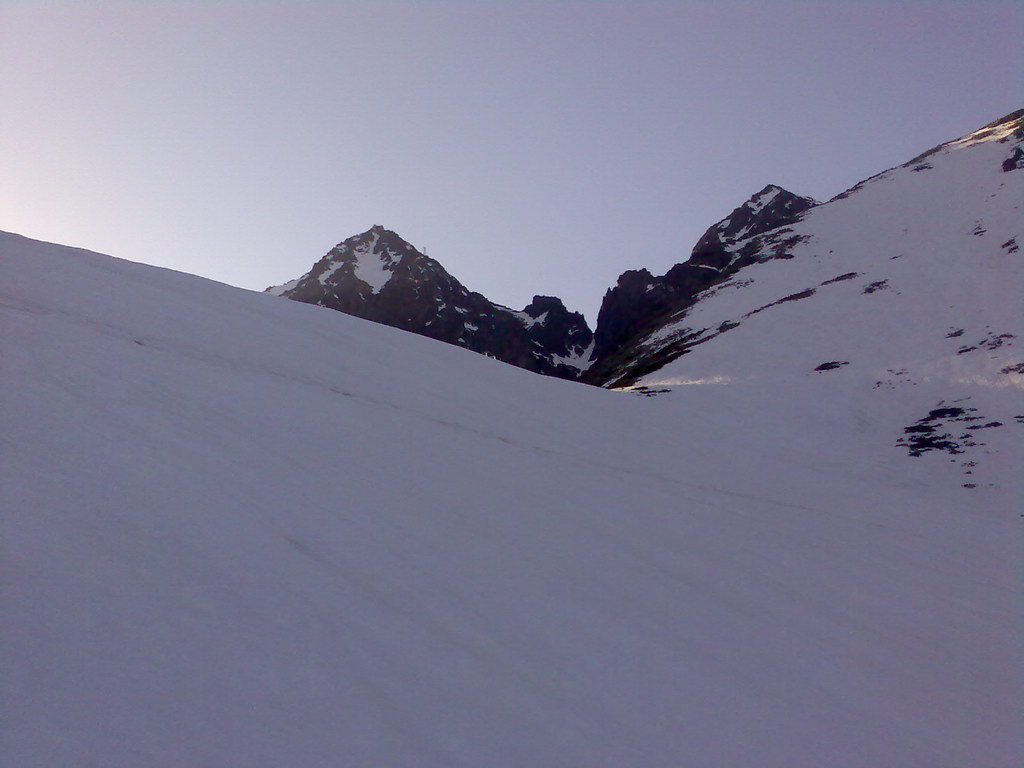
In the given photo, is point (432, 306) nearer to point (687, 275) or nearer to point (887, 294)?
point (687, 275)

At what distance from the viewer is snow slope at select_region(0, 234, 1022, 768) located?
2965 millimetres

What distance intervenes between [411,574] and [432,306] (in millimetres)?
98635

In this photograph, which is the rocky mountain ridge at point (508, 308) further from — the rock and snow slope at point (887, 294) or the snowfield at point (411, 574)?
the snowfield at point (411, 574)

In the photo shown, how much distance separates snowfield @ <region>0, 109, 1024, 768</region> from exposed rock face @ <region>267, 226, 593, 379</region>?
8543 cm

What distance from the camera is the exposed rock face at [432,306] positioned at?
100 meters

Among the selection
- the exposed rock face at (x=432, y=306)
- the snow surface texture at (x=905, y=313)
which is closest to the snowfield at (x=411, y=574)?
the snow surface texture at (x=905, y=313)

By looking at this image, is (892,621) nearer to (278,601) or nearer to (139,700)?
(278,601)

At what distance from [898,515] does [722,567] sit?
6.07 meters

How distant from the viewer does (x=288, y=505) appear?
4914 mm

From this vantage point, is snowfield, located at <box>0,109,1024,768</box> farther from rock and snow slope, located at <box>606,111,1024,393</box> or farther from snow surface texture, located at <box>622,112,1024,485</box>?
rock and snow slope, located at <box>606,111,1024,393</box>

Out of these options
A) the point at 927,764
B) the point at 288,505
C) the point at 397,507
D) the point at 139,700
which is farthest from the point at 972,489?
the point at 139,700

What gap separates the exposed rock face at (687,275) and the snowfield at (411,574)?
5454 centimetres

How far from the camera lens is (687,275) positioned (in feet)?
226

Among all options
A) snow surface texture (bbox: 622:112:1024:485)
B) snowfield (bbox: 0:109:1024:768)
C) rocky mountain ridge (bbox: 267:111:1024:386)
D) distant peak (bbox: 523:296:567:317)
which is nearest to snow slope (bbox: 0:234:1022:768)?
snowfield (bbox: 0:109:1024:768)
